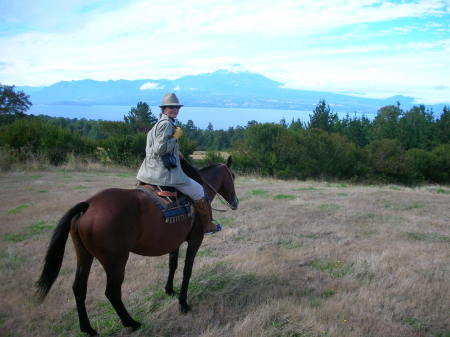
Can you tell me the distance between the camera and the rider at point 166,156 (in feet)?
14.5

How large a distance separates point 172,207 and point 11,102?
41.5 metres

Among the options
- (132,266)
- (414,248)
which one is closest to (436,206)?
(414,248)

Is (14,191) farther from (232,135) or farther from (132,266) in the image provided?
(232,135)

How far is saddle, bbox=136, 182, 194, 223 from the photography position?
14.7 feet

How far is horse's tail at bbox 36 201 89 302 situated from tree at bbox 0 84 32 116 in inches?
1605

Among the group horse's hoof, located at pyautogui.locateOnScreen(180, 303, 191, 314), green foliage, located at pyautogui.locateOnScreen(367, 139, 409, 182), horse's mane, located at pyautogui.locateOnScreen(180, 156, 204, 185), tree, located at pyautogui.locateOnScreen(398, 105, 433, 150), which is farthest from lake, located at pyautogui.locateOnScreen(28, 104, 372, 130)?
horse's hoof, located at pyautogui.locateOnScreen(180, 303, 191, 314)

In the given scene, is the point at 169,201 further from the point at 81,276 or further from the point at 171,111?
the point at 81,276

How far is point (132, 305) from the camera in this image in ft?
16.5

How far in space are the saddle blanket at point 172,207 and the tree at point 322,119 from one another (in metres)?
57.1

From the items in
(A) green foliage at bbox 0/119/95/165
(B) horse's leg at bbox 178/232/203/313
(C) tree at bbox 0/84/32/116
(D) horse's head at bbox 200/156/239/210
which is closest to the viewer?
(B) horse's leg at bbox 178/232/203/313

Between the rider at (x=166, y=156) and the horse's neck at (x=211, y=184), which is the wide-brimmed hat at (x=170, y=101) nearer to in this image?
the rider at (x=166, y=156)

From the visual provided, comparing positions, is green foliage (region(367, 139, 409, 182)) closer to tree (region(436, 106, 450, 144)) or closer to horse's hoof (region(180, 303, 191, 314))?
tree (region(436, 106, 450, 144))

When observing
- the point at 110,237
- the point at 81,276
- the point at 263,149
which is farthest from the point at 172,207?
the point at 263,149

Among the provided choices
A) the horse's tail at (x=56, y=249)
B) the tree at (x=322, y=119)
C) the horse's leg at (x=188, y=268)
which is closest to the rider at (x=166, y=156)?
the horse's leg at (x=188, y=268)
